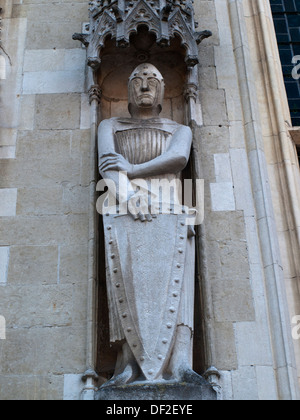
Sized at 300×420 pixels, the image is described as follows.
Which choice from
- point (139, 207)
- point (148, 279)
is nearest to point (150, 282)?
point (148, 279)

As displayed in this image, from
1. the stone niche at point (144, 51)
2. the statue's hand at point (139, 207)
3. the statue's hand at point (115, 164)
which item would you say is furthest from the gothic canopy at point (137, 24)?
the statue's hand at point (139, 207)

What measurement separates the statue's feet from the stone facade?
0.27 m

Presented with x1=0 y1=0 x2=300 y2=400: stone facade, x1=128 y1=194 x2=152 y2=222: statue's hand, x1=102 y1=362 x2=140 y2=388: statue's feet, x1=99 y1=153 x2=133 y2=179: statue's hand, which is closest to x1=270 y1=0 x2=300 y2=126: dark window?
x1=0 y1=0 x2=300 y2=400: stone facade

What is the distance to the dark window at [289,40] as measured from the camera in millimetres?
9180

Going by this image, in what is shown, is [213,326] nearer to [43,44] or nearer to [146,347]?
[146,347]

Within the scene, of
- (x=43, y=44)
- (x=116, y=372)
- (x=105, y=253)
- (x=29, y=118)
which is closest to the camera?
(x=116, y=372)

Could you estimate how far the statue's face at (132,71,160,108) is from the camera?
7723mm

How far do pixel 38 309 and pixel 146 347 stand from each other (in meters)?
1.16

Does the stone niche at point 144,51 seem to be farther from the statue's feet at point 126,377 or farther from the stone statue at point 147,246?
the statue's feet at point 126,377

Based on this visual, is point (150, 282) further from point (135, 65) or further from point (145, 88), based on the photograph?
point (135, 65)

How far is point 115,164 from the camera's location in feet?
23.6

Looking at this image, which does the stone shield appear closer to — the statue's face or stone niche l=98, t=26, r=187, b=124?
the statue's face

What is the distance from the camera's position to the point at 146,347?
628 centimetres

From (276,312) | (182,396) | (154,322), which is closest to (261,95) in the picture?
(276,312)
